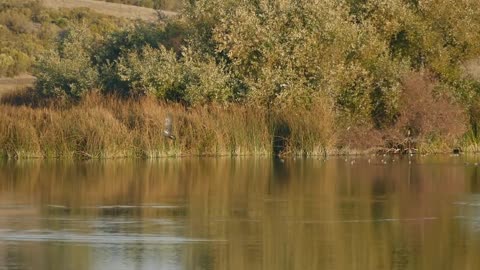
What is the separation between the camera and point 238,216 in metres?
18.3

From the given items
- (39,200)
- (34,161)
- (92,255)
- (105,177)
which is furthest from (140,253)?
(34,161)

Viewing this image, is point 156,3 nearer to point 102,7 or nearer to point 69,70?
point 102,7

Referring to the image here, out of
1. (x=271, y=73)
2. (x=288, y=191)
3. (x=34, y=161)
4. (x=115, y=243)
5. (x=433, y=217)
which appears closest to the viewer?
(x=115, y=243)

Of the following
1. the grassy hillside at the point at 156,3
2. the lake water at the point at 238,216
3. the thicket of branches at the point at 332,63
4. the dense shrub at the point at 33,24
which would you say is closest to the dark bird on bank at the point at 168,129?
the thicket of branches at the point at 332,63

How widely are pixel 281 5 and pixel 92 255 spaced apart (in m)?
21.3

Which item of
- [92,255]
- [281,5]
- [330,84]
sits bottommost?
[92,255]

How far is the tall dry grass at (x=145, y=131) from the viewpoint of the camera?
101ft

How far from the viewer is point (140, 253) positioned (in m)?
14.6

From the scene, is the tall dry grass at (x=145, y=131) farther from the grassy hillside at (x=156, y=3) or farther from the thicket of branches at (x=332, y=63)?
the grassy hillside at (x=156, y=3)

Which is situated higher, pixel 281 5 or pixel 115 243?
pixel 281 5

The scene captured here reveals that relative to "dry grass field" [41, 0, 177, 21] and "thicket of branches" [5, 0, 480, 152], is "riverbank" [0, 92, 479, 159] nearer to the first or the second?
"thicket of branches" [5, 0, 480, 152]

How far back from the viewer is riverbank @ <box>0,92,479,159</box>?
30828 mm

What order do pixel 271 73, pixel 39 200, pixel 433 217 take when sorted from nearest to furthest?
pixel 433 217
pixel 39 200
pixel 271 73

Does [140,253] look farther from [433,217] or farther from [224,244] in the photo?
[433,217]
